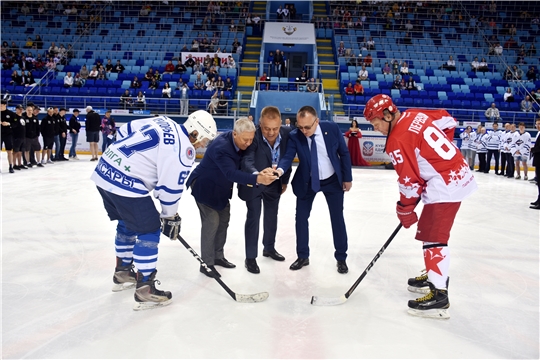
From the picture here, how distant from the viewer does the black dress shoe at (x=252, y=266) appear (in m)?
3.96

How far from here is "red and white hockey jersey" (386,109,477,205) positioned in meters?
2.97

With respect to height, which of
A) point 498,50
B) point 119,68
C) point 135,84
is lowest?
point 135,84

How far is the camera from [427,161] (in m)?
3.01

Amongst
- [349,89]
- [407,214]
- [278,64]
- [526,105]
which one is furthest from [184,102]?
[407,214]

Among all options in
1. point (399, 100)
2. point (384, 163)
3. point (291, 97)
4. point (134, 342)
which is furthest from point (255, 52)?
point (134, 342)

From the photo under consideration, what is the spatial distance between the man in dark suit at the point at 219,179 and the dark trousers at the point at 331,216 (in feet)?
2.20

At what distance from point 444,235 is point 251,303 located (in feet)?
4.67

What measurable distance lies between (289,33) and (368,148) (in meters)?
10.9

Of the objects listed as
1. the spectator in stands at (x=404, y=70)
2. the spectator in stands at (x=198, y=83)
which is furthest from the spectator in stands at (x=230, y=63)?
the spectator in stands at (x=404, y=70)

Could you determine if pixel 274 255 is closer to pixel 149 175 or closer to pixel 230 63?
pixel 149 175

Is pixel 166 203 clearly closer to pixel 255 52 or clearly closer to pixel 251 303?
pixel 251 303

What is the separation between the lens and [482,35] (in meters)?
24.0

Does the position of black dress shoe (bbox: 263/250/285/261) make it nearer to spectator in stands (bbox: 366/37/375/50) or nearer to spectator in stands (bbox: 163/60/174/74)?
spectator in stands (bbox: 163/60/174/74)

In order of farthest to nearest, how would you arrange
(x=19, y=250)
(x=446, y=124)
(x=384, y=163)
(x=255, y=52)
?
(x=255, y=52), (x=384, y=163), (x=19, y=250), (x=446, y=124)
